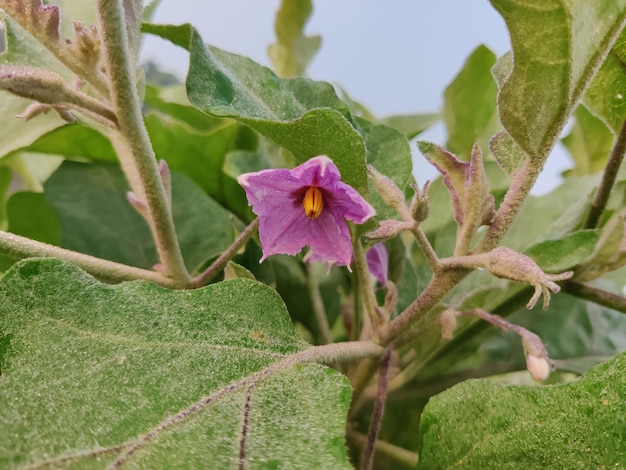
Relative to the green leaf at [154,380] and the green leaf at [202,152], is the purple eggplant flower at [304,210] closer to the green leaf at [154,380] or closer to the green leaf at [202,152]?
the green leaf at [154,380]

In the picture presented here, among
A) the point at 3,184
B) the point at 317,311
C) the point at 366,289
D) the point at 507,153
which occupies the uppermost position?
the point at 507,153

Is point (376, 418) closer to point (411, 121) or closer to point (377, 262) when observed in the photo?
point (377, 262)

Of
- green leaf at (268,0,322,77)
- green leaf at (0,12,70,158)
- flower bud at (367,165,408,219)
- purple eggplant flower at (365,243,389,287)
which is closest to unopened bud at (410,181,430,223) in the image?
flower bud at (367,165,408,219)

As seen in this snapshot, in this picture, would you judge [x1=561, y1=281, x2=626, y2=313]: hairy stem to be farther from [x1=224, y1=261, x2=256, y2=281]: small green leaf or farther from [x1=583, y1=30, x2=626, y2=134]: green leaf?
[x1=224, y1=261, x2=256, y2=281]: small green leaf

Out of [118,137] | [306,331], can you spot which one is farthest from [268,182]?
[306,331]

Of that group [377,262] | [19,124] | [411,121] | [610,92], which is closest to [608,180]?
[610,92]

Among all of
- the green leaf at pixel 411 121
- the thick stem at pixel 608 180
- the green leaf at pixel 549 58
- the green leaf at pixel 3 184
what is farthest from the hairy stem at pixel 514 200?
Result: the green leaf at pixel 3 184
